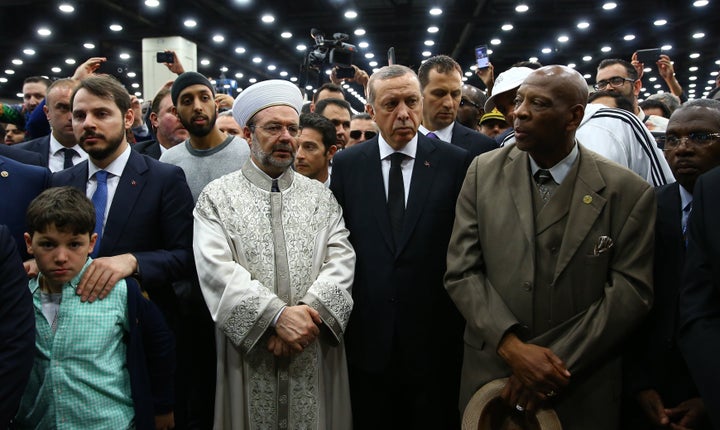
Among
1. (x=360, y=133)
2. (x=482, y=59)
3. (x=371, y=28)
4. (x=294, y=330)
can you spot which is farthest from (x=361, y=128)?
(x=371, y=28)

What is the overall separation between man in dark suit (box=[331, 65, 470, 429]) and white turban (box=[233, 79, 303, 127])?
41 centimetres

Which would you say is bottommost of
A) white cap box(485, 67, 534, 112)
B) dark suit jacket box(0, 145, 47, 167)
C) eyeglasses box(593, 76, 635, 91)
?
dark suit jacket box(0, 145, 47, 167)

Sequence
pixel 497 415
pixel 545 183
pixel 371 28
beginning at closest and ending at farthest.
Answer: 1. pixel 497 415
2. pixel 545 183
3. pixel 371 28

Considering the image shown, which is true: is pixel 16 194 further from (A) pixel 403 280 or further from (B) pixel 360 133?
(B) pixel 360 133

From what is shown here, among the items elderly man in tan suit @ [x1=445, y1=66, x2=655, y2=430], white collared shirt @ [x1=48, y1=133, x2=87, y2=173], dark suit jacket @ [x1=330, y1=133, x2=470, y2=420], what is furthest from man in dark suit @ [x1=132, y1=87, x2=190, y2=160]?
elderly man in tan suit @ [x1=445, y1=66, x2=655, y2=430]

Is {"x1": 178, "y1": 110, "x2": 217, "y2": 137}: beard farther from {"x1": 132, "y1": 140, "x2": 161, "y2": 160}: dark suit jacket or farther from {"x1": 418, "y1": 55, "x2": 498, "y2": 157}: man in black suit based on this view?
{"x1": 418, "y1": 55, "x2": 498, "y2": 157}: man in black suit

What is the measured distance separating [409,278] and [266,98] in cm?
99

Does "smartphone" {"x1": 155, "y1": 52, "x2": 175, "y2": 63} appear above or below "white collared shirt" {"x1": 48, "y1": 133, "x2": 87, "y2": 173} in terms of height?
above

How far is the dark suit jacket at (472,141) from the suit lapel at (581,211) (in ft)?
3.39

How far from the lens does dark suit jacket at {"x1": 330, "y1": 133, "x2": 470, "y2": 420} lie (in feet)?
7.35

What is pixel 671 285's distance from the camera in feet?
6.22

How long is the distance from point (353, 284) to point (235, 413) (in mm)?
683

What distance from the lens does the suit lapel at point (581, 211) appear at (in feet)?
6.11

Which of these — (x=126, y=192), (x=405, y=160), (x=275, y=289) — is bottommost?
(x=275, y=289)
